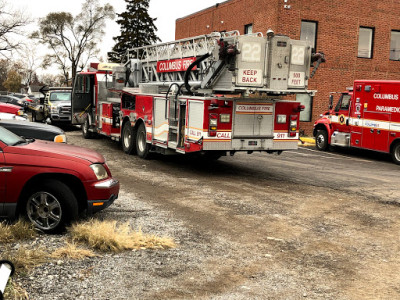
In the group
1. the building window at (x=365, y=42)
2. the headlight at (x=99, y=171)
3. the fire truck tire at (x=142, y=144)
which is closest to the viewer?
the headlight at (x=99, y=171)

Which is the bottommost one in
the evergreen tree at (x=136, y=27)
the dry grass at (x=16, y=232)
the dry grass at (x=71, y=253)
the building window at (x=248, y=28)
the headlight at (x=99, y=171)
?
the dry grass at (x=71, y=253)

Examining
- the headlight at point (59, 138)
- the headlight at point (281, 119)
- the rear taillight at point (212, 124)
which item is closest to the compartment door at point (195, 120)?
the rear taillight at point (212, 124)

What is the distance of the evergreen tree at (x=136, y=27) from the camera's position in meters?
52.9

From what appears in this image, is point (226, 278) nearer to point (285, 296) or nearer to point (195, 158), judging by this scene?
point (285, 296)

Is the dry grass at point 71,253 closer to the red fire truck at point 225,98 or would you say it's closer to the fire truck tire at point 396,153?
the red fire truck at point 225,98

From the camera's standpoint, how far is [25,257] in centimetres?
514

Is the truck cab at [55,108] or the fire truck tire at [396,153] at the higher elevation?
the truck cab at [55,108]

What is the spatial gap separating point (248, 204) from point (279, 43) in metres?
3.97

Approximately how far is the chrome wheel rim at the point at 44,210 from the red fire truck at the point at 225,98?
492 centimetres

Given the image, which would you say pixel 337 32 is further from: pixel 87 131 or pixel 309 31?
pixel 87 131

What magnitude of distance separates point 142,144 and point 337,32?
1472cm

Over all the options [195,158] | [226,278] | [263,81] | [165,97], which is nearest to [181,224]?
[226,278]

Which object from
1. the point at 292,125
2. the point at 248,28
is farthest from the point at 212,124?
the point at 248,28

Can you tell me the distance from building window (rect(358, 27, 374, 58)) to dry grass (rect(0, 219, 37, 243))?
22.9m
